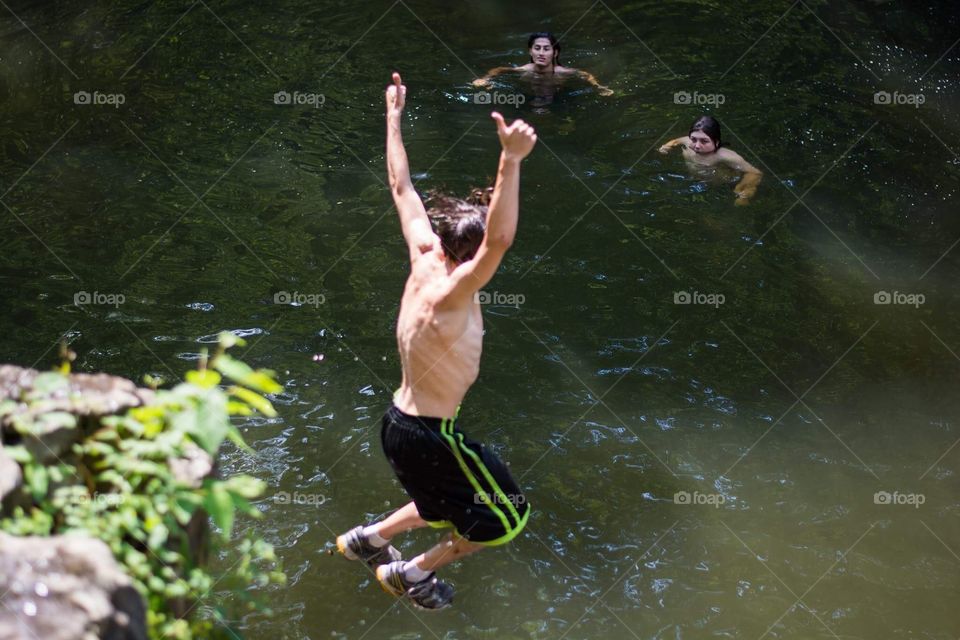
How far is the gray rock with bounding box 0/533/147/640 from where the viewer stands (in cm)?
242

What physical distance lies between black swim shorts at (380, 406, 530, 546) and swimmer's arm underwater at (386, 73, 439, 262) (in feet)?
2.27

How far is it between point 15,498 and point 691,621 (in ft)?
10.1

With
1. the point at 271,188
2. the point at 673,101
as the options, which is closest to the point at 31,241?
the point at 271,188

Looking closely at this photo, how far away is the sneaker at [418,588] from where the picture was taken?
14.8ft

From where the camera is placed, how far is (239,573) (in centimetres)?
303

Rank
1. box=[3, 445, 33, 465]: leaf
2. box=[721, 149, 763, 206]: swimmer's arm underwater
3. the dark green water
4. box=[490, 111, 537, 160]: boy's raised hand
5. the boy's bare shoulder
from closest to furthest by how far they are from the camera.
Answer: box=[3, 445, 33, 465]: leaf → box=[490, 111, 537, 160]: boy's raised hand → the dark green water → box=[721, 149, 763, 206]: swimmer's arm underwater → the boy's bare shoulder

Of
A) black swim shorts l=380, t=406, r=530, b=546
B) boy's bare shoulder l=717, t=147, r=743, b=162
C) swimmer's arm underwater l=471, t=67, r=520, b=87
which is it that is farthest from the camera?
swimmer's arm underwater l=471, t=67, r=520, b=87

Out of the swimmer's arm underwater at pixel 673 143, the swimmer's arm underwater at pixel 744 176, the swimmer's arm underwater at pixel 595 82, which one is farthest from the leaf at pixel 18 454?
the swimmer's arm underwater at pixel 595 82

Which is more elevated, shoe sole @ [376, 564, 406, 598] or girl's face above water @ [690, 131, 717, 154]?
girl's face above water @ [690, 131, 717, 154]

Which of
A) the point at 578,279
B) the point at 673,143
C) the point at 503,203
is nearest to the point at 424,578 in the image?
the point at 503,203

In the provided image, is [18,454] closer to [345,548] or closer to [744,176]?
[345,548]

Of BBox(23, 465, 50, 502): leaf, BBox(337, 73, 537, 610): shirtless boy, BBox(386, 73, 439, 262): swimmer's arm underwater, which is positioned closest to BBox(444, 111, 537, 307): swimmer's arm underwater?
BBox(337, 73, 537, 610): shirtless boy

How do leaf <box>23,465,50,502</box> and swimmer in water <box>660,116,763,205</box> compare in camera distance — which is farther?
swimmer in water <box>660,116,763,205</box>

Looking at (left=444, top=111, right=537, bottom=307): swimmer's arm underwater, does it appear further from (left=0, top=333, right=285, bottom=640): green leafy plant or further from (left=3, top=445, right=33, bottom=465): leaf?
(left=3, top=445, right=33, bottom=465): leaf
